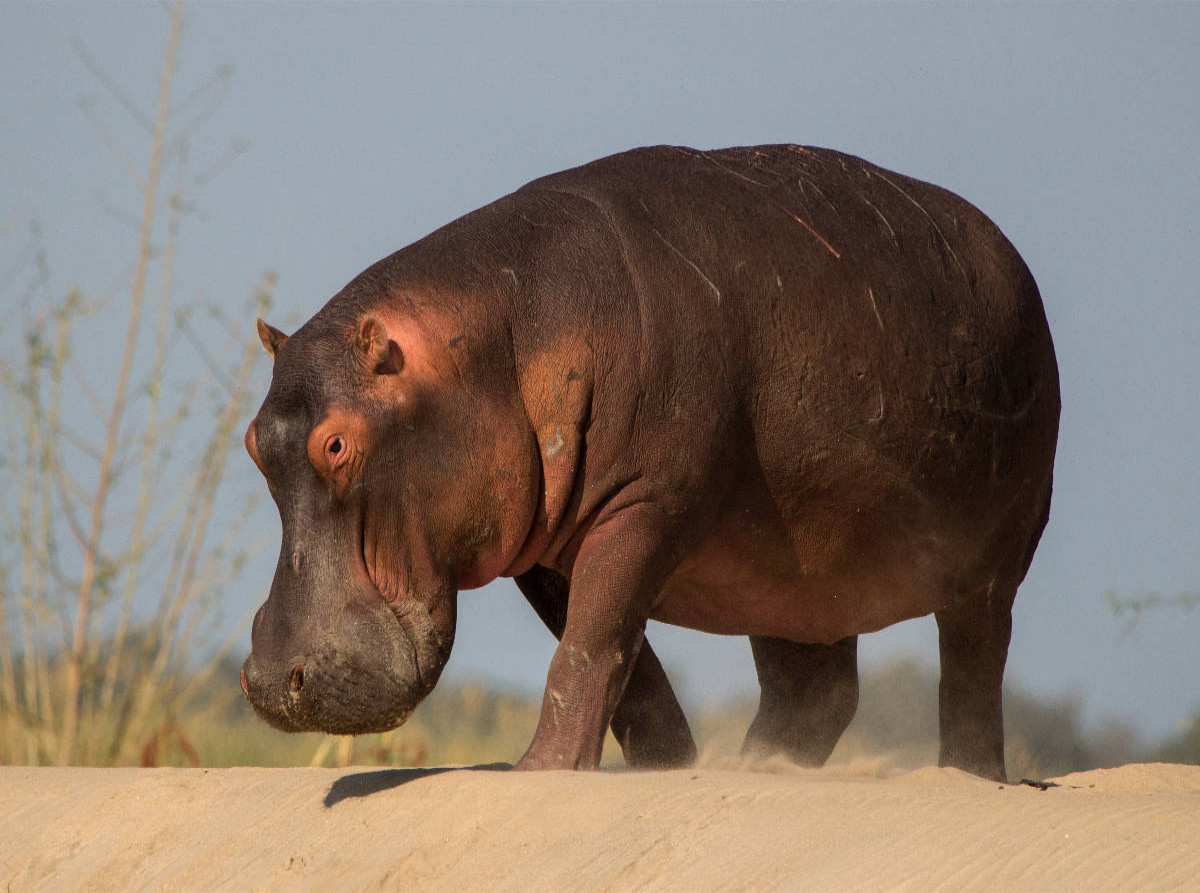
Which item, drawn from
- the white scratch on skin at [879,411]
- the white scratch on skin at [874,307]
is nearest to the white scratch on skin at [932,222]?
the white scratch on skin at [874,307]

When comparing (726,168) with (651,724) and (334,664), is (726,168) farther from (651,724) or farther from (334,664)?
(334,664)

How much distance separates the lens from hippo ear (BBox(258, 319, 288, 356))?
5.19m

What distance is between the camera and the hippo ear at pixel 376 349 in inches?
191

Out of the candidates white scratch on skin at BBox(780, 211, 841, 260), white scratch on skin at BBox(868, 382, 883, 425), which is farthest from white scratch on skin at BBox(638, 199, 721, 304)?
white scratch on skin at BBox(868, 382, 883, 425)

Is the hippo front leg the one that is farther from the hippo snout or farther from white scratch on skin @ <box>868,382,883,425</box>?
white scratch on skin @ <box>868,382,883,425</box>

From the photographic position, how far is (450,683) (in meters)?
12.3

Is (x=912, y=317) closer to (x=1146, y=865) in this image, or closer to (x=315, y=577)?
(x=315, y=577)

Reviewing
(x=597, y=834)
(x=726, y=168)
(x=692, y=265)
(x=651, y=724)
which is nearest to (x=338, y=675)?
(x=597, y=834)

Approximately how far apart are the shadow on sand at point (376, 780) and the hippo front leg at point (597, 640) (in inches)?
8.9

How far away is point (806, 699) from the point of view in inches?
266

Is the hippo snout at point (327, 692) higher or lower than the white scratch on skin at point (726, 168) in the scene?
lower

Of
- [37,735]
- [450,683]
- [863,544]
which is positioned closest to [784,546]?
[863,544]

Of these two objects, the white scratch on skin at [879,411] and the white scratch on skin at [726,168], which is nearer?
the white scratch on skin at [879,411]

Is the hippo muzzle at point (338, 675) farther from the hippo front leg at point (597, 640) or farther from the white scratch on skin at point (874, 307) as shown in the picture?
the white scratch on skin at point (874, 307)
